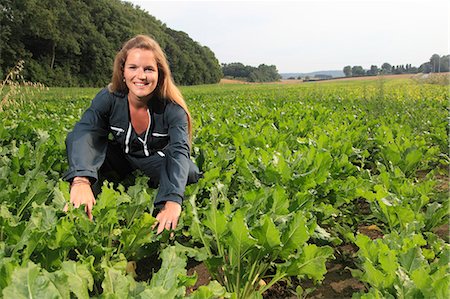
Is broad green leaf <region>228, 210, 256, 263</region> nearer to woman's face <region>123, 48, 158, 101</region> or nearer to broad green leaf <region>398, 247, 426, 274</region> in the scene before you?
broad green leaf <region>398, 247, 426, 274</region>

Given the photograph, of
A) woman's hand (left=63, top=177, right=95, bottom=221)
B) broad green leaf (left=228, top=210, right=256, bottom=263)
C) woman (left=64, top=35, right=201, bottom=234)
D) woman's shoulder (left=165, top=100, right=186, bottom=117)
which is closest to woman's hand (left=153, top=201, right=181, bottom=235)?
woman (left=64, top=35, right=201, bottom=234)

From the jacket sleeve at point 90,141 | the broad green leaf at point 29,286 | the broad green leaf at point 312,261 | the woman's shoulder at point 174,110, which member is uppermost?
the woman's shoulder at point 174,110

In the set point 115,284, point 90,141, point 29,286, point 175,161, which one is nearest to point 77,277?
point 115,284

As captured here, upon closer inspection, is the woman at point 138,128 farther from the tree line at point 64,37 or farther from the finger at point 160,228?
the tree line at point 64,37

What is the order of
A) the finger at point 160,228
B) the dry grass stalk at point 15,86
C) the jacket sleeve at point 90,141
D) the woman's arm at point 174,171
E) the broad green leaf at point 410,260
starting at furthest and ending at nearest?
the dry grass stalk at point 15,86 < the jacket sleeve at point 90,141 < the woman's arm at point 174,171 < the finger at point 160,228 < the broad green leaf at point 410,260

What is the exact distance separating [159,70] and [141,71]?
29 centimetres

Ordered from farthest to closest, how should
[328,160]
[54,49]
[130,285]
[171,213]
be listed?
[54,49], [328,160], [171,213], [130,285]

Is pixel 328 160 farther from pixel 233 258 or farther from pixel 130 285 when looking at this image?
pixel 130 285

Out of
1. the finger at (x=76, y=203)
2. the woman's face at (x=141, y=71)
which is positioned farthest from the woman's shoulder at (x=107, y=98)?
the finger at (x=76, y=203)

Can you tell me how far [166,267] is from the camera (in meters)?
1.83

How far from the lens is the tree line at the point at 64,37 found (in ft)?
138

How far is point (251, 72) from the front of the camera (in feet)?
334

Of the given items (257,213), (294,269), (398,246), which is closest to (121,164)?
(257,213)

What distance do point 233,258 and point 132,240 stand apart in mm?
613
